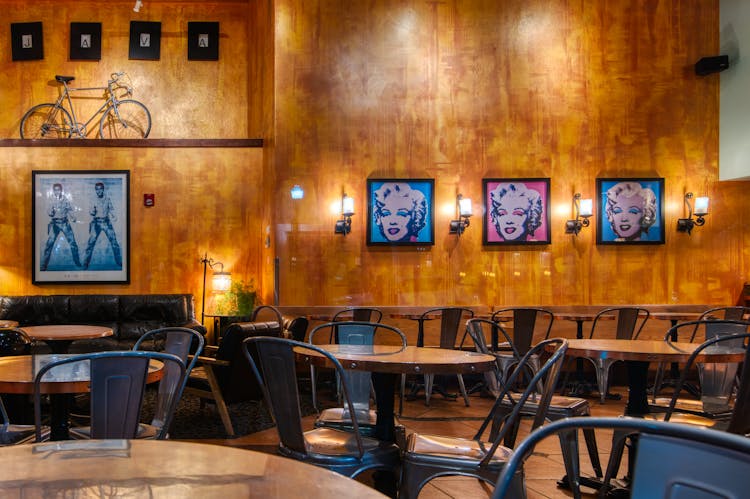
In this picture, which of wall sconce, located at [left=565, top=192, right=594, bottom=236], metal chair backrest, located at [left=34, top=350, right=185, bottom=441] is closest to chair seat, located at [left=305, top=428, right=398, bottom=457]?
metal chair backrest, located at [left=34, top=350, right=185, bottom=441]

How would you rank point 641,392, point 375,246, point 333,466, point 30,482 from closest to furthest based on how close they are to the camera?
point 30,482 → point 333,466 → point 641,392 → point 375,246

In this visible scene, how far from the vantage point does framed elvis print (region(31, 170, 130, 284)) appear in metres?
7.49

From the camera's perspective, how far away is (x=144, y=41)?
9.04 m

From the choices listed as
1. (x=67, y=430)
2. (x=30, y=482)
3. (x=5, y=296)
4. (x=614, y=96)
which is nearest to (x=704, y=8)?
(x=614, y=96)

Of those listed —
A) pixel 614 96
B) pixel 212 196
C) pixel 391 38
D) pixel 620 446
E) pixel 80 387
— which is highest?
pixel 391 38

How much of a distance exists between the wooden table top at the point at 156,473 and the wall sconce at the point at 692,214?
6947mm

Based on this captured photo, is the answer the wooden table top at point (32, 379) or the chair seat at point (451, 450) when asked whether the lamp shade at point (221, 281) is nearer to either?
the wooden table top at point (32, 379)

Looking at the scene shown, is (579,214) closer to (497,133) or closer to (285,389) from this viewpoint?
(497,133)

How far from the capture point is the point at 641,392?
3100 millimetres

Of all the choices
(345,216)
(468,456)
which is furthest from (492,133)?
(468,456)

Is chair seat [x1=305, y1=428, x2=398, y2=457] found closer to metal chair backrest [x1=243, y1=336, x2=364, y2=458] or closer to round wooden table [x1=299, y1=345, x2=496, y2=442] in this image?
metal chair backrest [x1=243, y1=336, x2=364, y2=458]

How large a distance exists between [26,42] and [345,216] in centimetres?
593

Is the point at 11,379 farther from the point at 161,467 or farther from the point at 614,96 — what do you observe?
the point at 614,96

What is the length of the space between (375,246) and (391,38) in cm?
243
